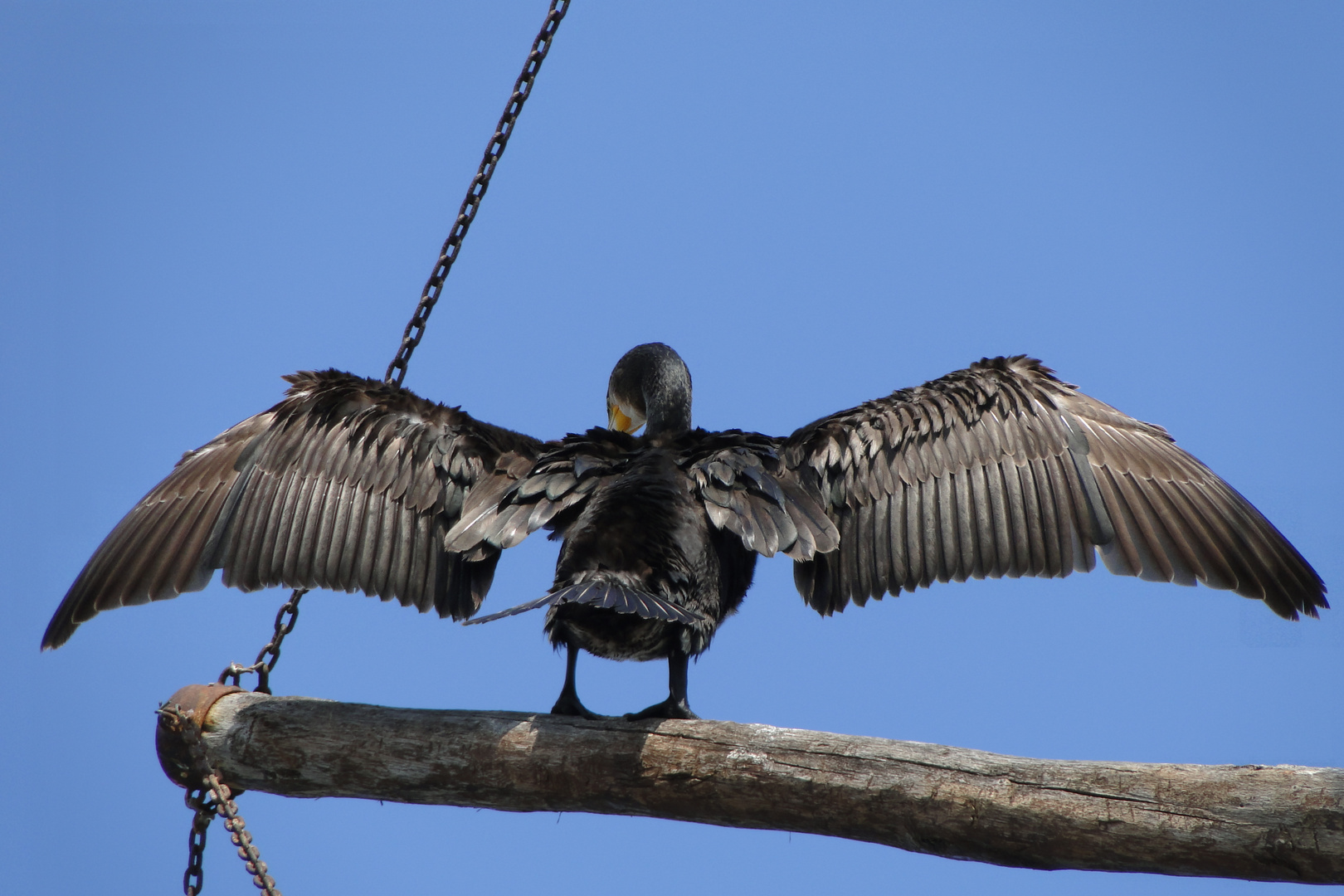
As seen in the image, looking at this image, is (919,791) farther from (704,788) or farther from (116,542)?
(116,542)

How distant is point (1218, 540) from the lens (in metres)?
4.15

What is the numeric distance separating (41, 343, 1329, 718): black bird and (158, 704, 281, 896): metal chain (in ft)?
1.85

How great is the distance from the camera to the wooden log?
9.21 ft

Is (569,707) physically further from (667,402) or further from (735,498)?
(667,402)

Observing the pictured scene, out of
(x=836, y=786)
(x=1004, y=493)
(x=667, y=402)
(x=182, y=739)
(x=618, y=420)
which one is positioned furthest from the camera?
(x=618, y=420)

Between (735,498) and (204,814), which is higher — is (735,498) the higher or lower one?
the higher one

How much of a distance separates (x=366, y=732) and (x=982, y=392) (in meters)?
2.58

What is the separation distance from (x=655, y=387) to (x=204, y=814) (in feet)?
7.90

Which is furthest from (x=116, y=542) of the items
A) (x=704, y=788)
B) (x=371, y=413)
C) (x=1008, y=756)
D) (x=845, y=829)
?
(x=1008, y=756)

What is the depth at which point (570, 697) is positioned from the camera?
381 centimetres

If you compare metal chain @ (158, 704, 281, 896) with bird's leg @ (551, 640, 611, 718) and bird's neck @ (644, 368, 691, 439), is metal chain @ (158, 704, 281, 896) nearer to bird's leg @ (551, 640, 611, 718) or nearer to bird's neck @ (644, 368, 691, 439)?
bird's leg @ (551, 640, 611, 718)

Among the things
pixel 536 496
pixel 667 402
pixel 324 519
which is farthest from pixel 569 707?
pixel 667 402

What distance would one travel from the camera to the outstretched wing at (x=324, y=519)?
4316mm

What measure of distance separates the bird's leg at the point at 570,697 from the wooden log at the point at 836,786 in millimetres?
222
